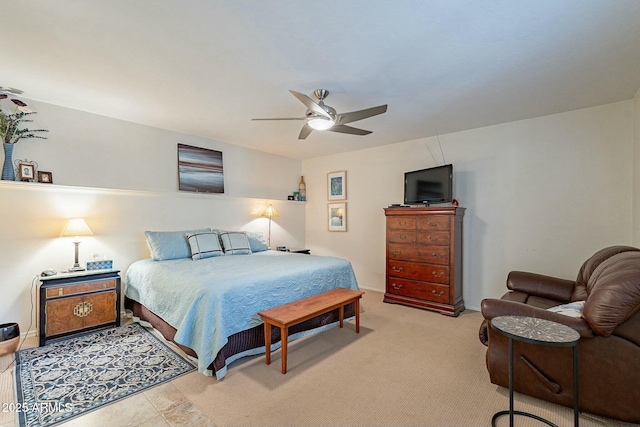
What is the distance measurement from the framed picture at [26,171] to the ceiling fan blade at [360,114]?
3.35 metres

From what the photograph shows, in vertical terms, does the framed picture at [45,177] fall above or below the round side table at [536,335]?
above

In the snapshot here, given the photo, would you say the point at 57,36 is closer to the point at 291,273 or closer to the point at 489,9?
the point at 291,273

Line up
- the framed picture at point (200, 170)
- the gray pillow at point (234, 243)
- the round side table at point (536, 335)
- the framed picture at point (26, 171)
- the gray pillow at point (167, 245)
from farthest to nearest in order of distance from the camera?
the framed picture at point (200, 170) < the gray pillow at point (234, 243) < the gray pillow at point (167, 245) < the framed picture at point (26, 171) < the round side table at point (536, 335)

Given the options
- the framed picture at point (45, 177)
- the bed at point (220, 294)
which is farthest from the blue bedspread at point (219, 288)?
the framed picture at point (45, 177)

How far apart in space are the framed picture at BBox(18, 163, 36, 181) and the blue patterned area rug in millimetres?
1768

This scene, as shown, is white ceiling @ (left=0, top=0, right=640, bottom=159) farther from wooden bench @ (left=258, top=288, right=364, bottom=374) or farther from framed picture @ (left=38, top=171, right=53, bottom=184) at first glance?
wooden bench @ (left=258, top=288, right=364, bottom=374)

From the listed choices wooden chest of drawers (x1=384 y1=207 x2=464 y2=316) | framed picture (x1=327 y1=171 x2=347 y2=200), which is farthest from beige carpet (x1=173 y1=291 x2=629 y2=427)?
framed picture (x1=327 y1=171 x2=347 y2=200)

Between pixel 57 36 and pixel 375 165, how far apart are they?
169 inches

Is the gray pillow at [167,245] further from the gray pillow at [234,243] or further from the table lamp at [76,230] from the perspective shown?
the table lamp at [76,230]

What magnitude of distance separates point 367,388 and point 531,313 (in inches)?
50.4

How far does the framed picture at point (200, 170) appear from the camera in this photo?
4.45 metres

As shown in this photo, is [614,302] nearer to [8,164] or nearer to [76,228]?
[76,228]

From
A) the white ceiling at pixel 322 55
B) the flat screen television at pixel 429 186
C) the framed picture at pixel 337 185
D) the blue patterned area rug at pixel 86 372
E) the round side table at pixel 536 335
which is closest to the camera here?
the round side table at pixel 536 335

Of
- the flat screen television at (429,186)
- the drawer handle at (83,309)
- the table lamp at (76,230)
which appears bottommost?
the drawer handle at (83,309)
